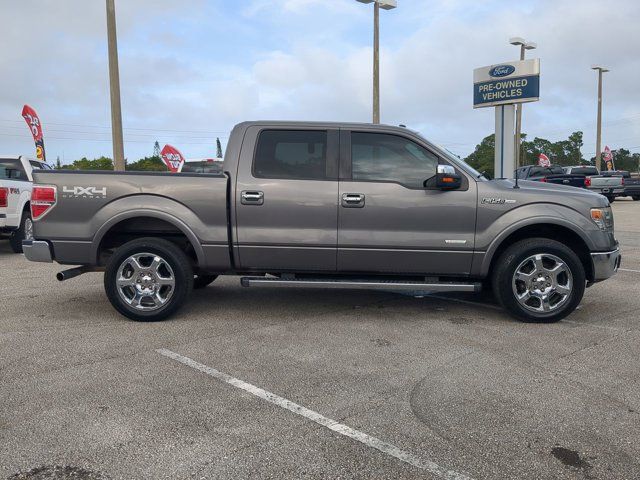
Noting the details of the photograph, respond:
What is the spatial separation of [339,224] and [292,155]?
85 cm

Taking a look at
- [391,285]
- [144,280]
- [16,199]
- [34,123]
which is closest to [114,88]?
[16,199]

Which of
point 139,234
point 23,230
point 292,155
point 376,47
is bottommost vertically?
point 23,230

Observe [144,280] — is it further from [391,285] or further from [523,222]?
[523,222]

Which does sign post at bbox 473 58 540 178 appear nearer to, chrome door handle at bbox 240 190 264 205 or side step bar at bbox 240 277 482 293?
side step bar at bbox 240 277 482 293

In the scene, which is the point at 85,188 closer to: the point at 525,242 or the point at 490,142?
the point at 525,242

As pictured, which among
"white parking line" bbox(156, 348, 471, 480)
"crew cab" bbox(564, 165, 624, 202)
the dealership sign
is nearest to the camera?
"white parking line" bbox(156, 348, 471, 480)

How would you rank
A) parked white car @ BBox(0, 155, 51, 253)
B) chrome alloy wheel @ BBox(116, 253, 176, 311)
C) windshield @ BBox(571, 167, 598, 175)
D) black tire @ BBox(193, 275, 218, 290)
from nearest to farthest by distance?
chrome alloy wheel @ BBox(116, 253, 176, 311) < black tire @ BBox(193, 275, 218, 290) < parked white car @ BBox(0, 155, 51, 253) < windshield @ BBox(571, 167, 598, 175)

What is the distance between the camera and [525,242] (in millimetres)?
5395

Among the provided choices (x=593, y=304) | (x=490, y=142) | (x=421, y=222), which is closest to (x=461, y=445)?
(x=421, y=222)

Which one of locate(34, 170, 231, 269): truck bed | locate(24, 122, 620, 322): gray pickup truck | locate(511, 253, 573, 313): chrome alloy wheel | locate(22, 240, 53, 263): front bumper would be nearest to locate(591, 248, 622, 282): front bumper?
locate(24, 122, 620, 322): gray pickup truck

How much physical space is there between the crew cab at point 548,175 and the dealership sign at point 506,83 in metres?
4.59

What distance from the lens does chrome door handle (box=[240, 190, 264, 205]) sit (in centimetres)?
536

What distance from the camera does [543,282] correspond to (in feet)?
17.6

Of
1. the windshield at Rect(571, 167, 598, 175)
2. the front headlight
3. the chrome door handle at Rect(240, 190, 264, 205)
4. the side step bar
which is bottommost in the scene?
the side step bar
